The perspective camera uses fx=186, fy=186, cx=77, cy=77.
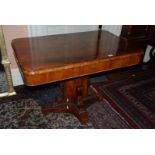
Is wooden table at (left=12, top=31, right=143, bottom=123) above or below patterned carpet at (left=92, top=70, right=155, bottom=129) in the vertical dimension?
above

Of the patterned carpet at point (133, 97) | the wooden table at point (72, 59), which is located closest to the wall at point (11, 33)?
the wooden table at point (72, 59)

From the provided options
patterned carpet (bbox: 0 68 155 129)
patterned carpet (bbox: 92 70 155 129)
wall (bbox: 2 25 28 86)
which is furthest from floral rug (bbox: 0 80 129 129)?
wall (bbox: 2 25 28 86)

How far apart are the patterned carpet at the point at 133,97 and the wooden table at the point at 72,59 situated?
1.44 feet

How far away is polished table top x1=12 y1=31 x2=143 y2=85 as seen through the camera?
4.27 feet

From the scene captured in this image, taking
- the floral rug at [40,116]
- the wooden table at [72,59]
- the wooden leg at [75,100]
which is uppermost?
the wooden table at [72,59]

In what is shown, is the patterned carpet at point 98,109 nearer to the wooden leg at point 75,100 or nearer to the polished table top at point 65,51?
the wooden leg at point 75,100

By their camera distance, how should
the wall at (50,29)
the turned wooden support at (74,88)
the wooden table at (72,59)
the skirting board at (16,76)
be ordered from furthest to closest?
1. the skirting board at (16,76)
2. the wall at (50,29)
3. the turned wooden support at (74,88)
4. the wooden table at (72,59)

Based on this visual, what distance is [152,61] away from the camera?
3.04 meters

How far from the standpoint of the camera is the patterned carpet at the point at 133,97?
1.98 meters

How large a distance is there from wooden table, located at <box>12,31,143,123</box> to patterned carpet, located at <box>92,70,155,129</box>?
44 cm

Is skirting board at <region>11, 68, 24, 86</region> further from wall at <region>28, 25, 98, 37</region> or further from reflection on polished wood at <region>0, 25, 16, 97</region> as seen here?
wall at <region>28, 25, 98, 37</region>

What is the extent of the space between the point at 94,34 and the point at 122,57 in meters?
0.56

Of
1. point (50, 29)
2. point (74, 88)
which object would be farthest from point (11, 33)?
point (74, 88)

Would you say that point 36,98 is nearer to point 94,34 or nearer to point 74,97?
point 74,97
